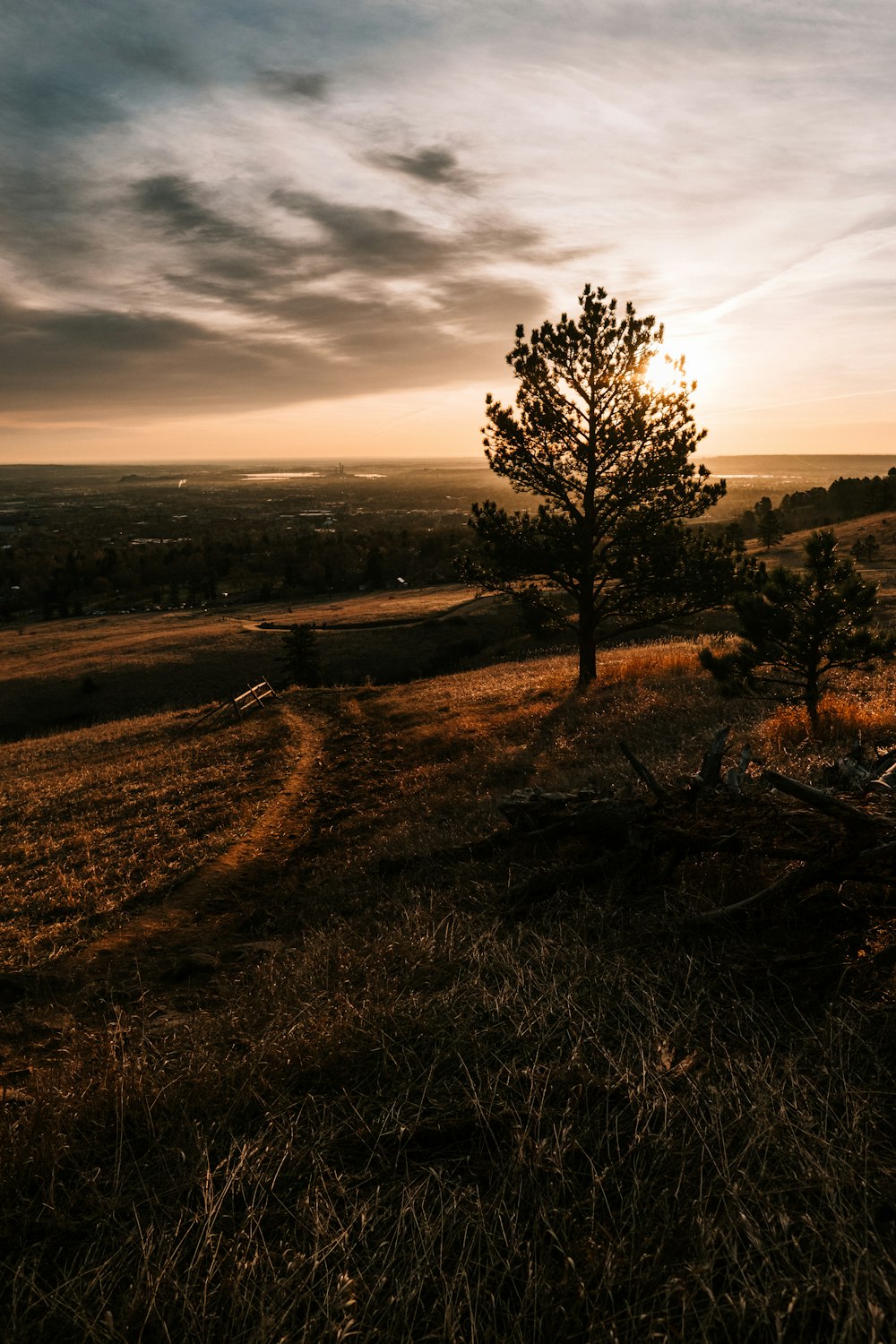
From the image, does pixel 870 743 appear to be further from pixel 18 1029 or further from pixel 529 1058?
pixel 18 1029

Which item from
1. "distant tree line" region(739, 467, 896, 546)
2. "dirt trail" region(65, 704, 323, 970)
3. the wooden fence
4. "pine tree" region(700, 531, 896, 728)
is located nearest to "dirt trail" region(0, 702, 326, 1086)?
"dirt trail" region(65, 704, 323, 970)

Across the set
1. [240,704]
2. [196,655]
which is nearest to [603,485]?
[240,704]

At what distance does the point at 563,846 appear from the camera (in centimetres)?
643

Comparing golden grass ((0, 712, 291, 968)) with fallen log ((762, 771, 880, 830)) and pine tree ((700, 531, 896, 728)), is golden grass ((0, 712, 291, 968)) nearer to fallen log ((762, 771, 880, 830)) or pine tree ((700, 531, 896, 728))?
fallen log ((762, 771, 880, 830))

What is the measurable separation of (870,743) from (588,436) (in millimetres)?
14746

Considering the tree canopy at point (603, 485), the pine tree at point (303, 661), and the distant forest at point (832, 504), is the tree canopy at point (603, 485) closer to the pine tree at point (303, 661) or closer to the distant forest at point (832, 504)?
the pine tree at point (303, 661)

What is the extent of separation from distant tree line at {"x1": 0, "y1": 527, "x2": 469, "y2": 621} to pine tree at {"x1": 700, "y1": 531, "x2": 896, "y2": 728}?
83.2m

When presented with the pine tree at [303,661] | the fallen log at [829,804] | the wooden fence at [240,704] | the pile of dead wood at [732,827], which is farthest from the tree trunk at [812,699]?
the pine tree at [303,661]

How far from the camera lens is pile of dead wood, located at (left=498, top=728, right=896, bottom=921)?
167 inches

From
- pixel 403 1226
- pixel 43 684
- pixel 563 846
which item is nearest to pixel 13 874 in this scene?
pixel 563 846

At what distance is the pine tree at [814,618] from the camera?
486 inches

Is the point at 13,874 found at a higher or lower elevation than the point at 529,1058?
lower

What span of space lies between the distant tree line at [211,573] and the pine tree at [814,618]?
83.2 m

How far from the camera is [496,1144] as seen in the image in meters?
2.76
